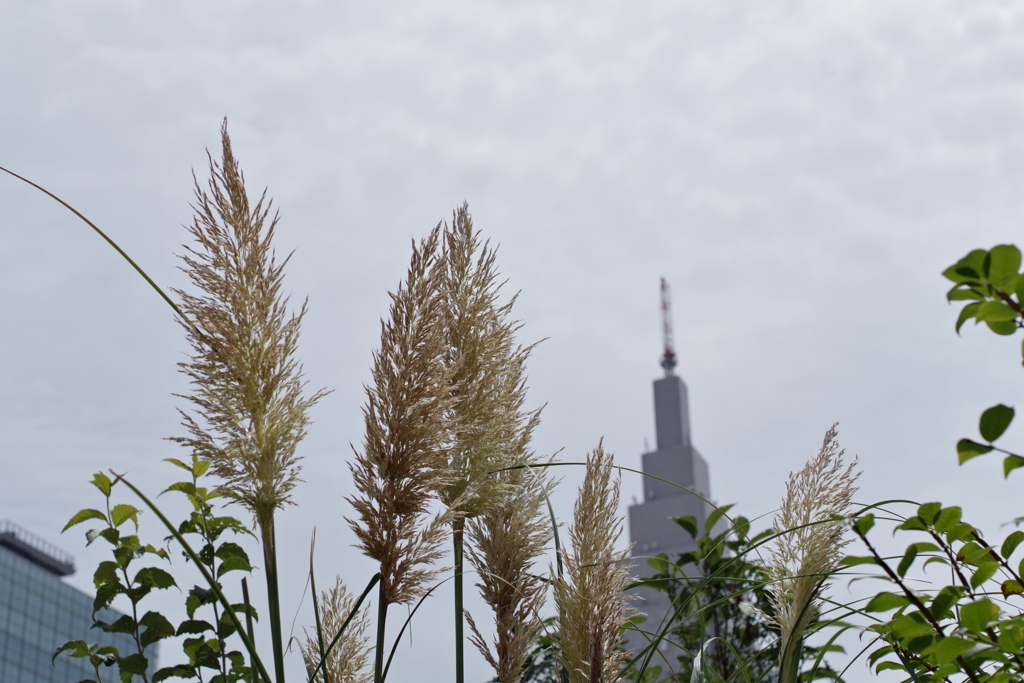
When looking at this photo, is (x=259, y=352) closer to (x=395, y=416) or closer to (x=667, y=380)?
→ (x=395, y=416)

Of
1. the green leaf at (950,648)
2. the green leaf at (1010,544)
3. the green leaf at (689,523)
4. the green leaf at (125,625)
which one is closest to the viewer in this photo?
the green leaf at (950,648)

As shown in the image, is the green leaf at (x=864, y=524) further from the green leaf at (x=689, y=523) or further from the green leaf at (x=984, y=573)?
the green leaf at (x=689, y=523)

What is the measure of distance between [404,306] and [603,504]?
594mm

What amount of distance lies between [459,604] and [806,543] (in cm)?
76

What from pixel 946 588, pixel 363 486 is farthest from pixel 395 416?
pixel 946 588

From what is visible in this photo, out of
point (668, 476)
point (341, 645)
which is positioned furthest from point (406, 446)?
point (668, 476)

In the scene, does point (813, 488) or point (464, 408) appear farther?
point (464, 408)

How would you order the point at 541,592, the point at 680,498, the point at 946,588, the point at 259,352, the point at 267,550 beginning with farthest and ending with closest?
the point at 680,498
the point at 541,592
the point at 259,352
the point at 267,550
the point at 946,588

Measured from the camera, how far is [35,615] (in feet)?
173

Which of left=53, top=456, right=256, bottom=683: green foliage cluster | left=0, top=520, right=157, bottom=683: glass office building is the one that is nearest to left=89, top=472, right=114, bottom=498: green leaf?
left=53, top=456, right=256, bottom=683: green foliage cluster

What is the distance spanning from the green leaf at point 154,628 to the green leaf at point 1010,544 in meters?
1.82

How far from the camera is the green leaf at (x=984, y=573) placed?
4.12ft

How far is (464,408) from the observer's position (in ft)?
6.20

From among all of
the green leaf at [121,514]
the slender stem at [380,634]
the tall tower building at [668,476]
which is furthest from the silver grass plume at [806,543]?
the tall tower building at [668,476]
